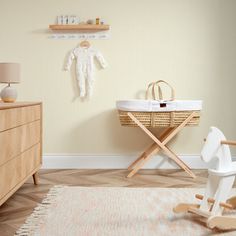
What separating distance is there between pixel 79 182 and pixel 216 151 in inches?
55.4

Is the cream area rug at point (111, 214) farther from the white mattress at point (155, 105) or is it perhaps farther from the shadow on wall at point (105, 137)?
the shadow on wall at point (105, 137)

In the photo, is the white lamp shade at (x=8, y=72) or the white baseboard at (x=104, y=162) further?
the white baseboard at (x=104, y=162)

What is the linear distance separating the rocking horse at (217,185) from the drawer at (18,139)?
41.6 inches

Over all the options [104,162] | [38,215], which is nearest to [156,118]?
[104,162]

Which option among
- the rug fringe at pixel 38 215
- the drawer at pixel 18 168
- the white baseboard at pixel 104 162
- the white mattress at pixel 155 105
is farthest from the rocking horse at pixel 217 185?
the white baseboard at pixel 104 162

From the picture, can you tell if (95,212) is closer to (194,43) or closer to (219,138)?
(219,138)

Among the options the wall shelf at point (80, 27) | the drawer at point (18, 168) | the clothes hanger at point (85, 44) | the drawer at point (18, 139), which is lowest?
the drawer at point (18, 168)

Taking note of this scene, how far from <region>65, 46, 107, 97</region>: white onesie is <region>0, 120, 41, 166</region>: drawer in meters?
0.79

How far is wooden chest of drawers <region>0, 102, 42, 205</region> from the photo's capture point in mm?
2045

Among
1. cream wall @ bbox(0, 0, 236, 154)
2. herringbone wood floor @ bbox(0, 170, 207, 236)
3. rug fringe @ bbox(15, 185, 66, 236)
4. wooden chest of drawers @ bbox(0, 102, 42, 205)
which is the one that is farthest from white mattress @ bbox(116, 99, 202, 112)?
rug fringe @ bbox(15, 185, 66, 236)

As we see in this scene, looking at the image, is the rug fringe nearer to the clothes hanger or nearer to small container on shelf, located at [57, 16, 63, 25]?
the clothes hanger

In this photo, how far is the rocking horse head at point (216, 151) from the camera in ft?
6.29

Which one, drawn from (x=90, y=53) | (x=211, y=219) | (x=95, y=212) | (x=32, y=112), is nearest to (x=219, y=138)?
(x=211, y=219)

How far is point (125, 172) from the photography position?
136 inches
